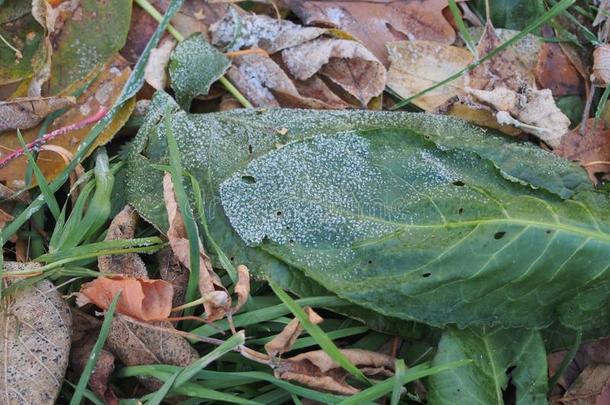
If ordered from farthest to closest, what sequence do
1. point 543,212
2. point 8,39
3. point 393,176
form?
point 8,39
point 393,176
point 543,212

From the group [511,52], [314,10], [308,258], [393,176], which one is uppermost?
[314,10]

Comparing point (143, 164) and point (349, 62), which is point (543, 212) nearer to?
point (349, 62)

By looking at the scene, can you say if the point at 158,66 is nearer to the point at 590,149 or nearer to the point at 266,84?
the point at 266,84

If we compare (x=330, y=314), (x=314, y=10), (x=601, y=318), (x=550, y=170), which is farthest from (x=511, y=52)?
(x=330, y=314)

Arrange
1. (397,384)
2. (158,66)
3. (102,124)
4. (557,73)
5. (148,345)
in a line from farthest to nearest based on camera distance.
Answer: (557,73), (158,66), (102,124), (148,345), (397,384)

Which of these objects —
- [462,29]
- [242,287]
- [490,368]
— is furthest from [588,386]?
[462,29]

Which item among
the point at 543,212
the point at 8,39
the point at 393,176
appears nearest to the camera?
the point at 543,212

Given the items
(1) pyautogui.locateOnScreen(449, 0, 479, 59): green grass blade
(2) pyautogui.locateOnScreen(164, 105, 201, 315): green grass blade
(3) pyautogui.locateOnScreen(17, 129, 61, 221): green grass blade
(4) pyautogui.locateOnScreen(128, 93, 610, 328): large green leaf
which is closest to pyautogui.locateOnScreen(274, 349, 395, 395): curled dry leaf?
(4) pyautogui.locateOnScreen(128, 93, 610, 328): large green leaf
